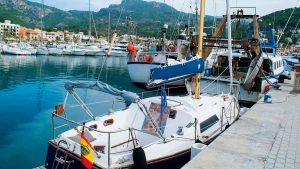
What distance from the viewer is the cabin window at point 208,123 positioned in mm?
10180

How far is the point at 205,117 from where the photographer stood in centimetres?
1048

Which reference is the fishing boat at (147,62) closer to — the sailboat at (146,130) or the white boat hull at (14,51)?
the sailboat at (146,130)

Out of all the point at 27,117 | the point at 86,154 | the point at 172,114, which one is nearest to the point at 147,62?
the point at 27,117

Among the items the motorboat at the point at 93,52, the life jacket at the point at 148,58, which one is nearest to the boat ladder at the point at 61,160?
the life jacket at the point at 148,58

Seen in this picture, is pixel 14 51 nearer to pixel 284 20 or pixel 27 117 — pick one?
pixel 27 117

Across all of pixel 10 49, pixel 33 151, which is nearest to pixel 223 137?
pixel 33 151

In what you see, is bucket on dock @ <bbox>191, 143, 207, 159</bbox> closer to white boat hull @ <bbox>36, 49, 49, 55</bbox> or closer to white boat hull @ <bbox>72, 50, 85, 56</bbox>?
white boat hull @ <bbox>36, 49, 49, 55</bbox>

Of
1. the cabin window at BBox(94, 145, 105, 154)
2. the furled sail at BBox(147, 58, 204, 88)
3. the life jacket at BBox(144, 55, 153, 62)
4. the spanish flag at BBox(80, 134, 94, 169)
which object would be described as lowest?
the cabin window at BBox(94, 145, 105, 154)

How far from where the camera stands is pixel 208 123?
34.8 ft

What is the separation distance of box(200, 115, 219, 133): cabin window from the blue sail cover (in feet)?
5.69

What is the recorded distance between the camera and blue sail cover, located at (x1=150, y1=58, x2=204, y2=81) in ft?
32.2

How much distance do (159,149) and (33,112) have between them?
13039mm

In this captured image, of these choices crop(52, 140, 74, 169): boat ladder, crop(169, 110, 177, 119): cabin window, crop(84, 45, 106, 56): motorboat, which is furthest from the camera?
crop(84, 45, 106, 56): motorboat

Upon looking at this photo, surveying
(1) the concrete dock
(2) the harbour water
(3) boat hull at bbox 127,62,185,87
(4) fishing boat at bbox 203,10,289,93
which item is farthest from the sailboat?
(3) boat hull at bbox 127,62,185,87
